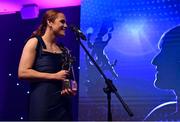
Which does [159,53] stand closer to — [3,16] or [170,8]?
[170,8]

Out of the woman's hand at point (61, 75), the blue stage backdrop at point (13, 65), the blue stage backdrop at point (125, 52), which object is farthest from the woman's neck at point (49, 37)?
the blue stage backdrop at point (13, 65)

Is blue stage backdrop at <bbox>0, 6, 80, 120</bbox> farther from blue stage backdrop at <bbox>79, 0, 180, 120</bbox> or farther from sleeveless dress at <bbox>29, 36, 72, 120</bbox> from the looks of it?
sleeveless dress at <bbox>29, 36, 72, 120</bbox>

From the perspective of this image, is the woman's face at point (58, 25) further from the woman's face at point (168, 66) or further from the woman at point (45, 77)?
the woman's face at point (168, 66)

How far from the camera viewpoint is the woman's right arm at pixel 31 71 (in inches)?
77.6

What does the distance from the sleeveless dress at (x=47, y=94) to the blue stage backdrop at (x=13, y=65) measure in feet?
5.26

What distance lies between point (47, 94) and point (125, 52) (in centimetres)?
131

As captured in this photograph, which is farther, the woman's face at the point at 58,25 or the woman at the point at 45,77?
the woman's face at the point at 58,25

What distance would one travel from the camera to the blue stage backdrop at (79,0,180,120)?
9.95 feet

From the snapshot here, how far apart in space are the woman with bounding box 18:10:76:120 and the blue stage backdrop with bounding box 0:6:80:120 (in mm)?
1591

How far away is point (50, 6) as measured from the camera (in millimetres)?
3748

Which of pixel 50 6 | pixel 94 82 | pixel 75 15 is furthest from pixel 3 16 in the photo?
pixel 94 82

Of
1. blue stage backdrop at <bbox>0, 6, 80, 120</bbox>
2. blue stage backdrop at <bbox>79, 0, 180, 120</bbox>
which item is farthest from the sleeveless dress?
blue stage backdrop at <bbox>0, 6, 80, 120</bbox>

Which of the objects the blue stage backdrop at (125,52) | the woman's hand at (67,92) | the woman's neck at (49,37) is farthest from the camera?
the blue stage backdrop at (125,52)

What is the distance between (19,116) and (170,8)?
179cm
